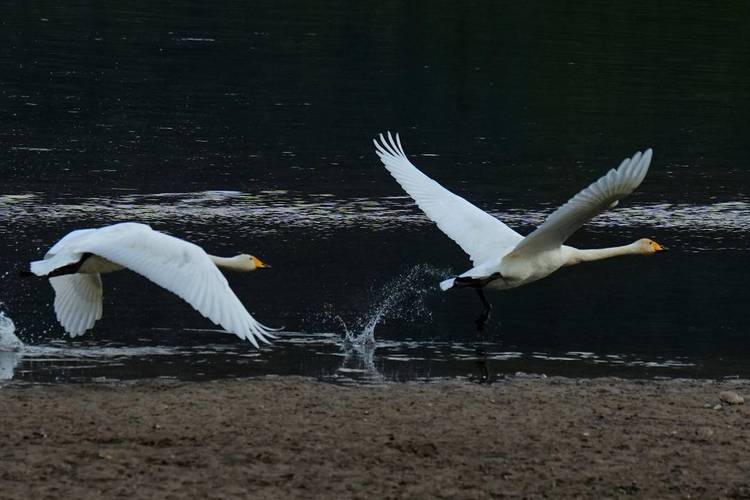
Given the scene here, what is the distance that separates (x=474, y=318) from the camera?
481 inches

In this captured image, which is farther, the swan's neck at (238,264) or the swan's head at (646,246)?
the swan's head at (646,246)

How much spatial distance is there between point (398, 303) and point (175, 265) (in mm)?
3189

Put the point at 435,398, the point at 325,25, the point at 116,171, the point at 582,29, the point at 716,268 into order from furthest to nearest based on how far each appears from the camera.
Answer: the point at 582,29 → the point at 325,25 → the point at 116,171 → the point at 716,268 → the point at 435,398

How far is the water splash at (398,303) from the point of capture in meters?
11.4

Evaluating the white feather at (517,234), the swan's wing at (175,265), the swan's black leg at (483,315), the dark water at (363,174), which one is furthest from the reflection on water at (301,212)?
the swan's wing at (175,265)

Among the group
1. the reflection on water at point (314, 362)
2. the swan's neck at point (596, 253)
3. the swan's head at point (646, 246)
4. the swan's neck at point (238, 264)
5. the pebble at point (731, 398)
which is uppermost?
the swan's head at point (646, 246)

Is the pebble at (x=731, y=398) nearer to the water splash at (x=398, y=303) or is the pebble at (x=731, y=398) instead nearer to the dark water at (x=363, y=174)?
the dark water at (x=363, y=174)

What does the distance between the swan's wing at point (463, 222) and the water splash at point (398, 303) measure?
2.21ft

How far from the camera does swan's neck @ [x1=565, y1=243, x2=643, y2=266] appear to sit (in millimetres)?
11695

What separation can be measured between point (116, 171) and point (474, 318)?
19.0 ft

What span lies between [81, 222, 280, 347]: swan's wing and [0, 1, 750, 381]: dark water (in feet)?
2.43

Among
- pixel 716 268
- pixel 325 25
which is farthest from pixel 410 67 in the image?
pixel 716 268

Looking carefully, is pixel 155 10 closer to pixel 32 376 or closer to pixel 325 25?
pixel 325 25

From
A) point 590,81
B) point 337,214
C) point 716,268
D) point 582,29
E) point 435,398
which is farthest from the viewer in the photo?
point 582,29
